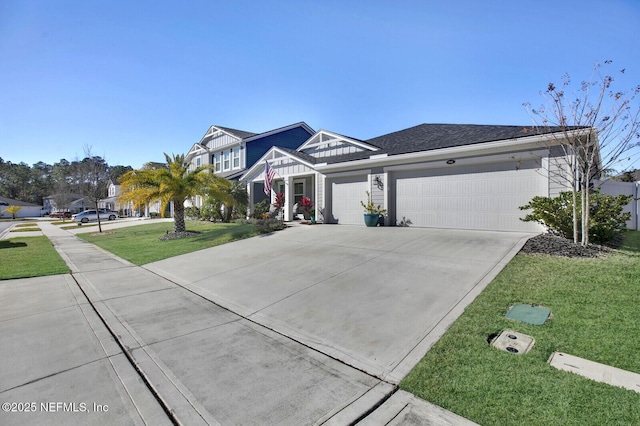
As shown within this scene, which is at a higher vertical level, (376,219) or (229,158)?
(229,158)

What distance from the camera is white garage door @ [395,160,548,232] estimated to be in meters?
9.07

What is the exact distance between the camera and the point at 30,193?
70500mm

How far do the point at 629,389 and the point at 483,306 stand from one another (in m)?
1.76

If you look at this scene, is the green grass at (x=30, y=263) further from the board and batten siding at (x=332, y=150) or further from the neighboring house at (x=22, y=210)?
the neighboring house at (x=22, y=210)

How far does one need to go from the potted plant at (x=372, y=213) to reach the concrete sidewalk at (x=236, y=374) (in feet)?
26.7

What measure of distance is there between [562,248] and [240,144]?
73.9 ft

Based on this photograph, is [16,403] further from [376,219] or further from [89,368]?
[376,219]

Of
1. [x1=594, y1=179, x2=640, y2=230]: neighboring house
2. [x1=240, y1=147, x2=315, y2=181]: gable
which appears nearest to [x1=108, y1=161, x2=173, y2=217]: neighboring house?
[x1=240, y1=147, x2=315, y2=181]: gable

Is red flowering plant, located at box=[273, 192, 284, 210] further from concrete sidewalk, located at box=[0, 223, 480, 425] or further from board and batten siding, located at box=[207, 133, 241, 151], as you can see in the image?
concrete sidewalk, located at box=[0, 223, 480, 425]

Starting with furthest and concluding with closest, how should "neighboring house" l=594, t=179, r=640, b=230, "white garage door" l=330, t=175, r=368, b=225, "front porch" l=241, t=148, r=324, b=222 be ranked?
"front porch" l=241, t=148, r=324, b=222, "white garage door" l=330, t=175, r=368, b=225, "neighboring house" l=594, t=179, r=640, b=230

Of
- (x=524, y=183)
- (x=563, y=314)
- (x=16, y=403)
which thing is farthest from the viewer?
(x=524, y=183)

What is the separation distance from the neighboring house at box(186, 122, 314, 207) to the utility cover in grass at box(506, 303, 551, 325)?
20818mm

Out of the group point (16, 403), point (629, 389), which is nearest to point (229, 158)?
point (16, 403)

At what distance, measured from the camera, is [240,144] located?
24047mm
